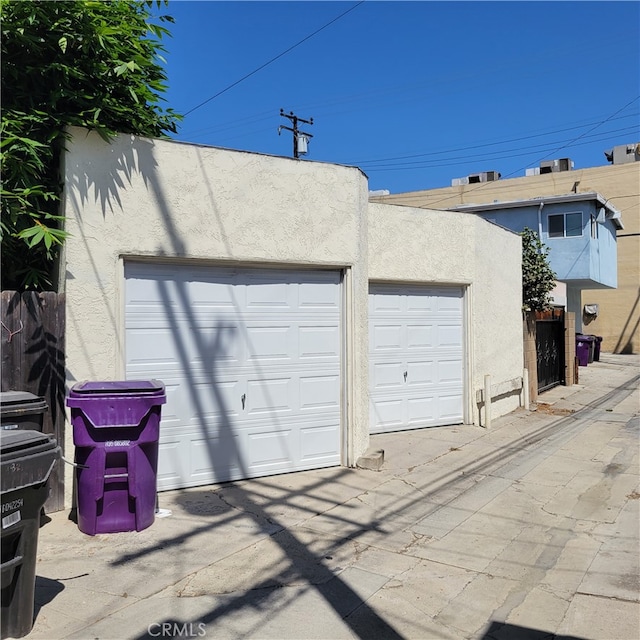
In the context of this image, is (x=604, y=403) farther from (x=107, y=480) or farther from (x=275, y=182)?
(x=107, y=480)

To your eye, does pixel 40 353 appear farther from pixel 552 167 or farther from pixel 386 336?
pixel 552 167

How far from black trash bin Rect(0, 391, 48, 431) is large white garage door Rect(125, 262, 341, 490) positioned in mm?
1114

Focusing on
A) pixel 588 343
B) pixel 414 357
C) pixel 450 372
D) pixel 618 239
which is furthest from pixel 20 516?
pixel 618 239

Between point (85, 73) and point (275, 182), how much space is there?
222cm

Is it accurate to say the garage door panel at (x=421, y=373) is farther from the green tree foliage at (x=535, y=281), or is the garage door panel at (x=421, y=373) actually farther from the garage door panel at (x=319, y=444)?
the green tree foliage at (x=535, y=281)

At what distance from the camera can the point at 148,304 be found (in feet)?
20.7

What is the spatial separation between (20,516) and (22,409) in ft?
6.39

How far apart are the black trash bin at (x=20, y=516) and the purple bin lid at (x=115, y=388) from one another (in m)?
1.56

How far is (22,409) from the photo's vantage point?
5.03 m

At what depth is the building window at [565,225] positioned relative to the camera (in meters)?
24.4

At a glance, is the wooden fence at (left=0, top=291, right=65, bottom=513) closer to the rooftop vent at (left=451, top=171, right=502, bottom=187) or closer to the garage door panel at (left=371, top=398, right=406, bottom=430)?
the garage door panel at (left=371, top=398, right=406, bottom=430)

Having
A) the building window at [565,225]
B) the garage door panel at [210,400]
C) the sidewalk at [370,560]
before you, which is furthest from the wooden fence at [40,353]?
the building window at [565,225]

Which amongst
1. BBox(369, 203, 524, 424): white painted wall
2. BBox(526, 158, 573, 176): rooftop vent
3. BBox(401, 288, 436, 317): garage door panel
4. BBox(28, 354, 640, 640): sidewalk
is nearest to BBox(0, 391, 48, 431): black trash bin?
BBox(28, 354, 640, 640): sidewalk

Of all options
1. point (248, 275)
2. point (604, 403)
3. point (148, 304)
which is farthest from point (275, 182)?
point (604, 403)
